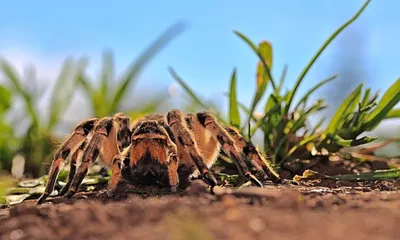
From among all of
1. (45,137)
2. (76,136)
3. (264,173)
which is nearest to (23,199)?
(76,136)

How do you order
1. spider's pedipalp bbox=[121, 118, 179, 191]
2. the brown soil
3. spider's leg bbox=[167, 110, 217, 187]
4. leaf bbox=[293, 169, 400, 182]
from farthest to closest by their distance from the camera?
leaf bbox=[293, 169, 400, 182]
spider's pedipalp bbox=[121, 118, 179, 191]
spider's leg bbox=[167, 110, 217, 187]
the brown soil

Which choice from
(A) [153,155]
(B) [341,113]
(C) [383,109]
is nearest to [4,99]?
(A) [153,155]

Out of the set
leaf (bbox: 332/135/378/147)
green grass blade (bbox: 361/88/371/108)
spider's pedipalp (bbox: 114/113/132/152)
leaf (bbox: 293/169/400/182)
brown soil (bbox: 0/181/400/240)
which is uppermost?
green grass blade (bbox: 361/88/371/108)

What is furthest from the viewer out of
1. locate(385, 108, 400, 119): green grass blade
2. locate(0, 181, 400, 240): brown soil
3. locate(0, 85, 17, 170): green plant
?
locate(0, 85, 17, 170): green plant

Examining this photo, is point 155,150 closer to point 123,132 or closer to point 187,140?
point 187,140

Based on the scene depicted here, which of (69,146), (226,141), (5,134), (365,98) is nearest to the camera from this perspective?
(226,141)

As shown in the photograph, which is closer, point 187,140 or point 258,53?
point 187,140

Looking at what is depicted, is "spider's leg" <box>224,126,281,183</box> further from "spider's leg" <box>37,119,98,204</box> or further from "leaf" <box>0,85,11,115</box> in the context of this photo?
"leaf" <box>0,85,11,115</box>

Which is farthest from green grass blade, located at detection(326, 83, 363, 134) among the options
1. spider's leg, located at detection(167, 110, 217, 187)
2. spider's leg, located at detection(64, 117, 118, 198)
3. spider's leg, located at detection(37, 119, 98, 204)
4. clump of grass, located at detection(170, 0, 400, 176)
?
spider's leg, located at detection(37, 119, 98, 204)
